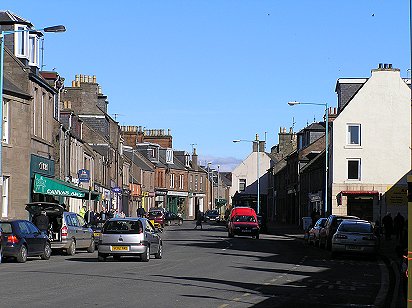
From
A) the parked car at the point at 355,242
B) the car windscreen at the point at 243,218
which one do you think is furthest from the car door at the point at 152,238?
the car windscreen at the point at 243,218

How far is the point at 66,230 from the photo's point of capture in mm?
33500

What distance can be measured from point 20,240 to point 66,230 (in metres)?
4.77

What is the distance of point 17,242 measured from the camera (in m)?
28.7

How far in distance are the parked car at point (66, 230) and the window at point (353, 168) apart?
109ft

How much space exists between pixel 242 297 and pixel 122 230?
12.2m

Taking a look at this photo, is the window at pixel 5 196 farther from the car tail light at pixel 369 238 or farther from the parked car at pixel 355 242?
the car tail light at pixel 369 238

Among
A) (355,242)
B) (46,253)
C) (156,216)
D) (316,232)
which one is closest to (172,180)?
(156,216)

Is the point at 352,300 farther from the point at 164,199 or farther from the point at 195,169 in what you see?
the point at 195,169

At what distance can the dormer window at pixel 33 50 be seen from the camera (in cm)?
4661

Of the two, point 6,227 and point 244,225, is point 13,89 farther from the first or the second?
point 244,225

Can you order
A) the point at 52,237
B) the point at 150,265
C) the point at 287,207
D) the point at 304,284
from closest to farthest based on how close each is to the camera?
the point at 304,284 → the point at 150,265 → the point at 52,237 → the point at 287,207

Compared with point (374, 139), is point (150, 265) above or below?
below

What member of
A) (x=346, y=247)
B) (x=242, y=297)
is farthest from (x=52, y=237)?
(x=242, y=297)

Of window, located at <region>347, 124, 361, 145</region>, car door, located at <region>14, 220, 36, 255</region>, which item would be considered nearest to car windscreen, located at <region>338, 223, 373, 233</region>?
car door, located at <region>14, 220, 36, 255</region>
